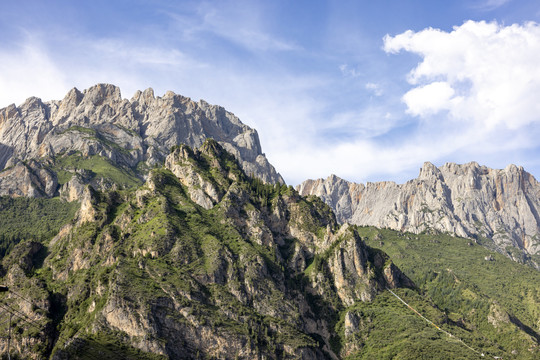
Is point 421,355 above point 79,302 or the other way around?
the other way around

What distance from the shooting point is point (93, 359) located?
157000 mm

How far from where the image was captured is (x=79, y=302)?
199500mm

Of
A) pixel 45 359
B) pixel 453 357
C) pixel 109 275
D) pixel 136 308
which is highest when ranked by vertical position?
pixel 109 275

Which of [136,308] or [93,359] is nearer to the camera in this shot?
[93,359]

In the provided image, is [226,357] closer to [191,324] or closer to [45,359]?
[191,324]

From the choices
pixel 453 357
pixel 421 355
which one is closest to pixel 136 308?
pixel 421 355

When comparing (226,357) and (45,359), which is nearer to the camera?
(45,359)

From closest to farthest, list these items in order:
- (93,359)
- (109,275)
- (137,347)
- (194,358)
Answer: (93,359) → (137,347) → (194,358) → (109,275)

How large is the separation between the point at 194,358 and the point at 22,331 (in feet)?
242

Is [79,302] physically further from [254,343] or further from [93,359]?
[254,343]

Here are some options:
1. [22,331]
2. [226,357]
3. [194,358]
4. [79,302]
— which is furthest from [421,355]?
[22,331]

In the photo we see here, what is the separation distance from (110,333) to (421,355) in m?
138

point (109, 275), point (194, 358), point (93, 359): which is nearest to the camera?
point (93, 359)

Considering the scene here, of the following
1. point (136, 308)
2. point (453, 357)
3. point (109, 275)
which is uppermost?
point (109, 275)
